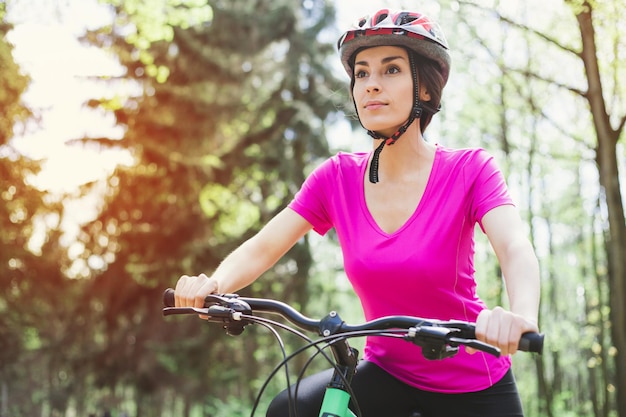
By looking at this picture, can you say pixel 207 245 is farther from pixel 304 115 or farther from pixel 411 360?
pixel 411 360

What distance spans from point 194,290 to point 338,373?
0.68m

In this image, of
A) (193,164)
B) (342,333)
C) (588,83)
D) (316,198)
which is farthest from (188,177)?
(342,333)

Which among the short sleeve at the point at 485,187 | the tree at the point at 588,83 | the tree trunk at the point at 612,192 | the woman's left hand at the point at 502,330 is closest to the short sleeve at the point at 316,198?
the short sleeve at the point at 485,187

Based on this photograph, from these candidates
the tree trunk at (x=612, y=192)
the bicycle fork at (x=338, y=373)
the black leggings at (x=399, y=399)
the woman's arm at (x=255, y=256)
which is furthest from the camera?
the tree trunk at (x=612, y=192)

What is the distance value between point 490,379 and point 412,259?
19.7 inches

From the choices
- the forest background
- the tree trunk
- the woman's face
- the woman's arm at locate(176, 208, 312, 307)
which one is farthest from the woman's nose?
the forest background

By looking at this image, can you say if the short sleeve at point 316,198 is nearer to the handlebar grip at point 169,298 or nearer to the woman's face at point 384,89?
the woman's face at point 384,89

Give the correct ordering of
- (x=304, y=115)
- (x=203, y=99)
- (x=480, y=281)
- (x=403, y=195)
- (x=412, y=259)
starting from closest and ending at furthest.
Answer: (x=412, y=259)
(x=403, y=195)
(x=304, y=115)
(x=203, y=99)
(x=480, y=281)

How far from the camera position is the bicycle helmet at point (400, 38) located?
2.71 metres

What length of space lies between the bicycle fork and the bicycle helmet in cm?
87

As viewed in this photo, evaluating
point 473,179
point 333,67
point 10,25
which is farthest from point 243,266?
point 333,67

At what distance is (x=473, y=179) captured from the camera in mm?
2508

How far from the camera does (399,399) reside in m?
2.52

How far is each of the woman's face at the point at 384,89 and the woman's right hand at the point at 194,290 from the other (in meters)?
0.87
